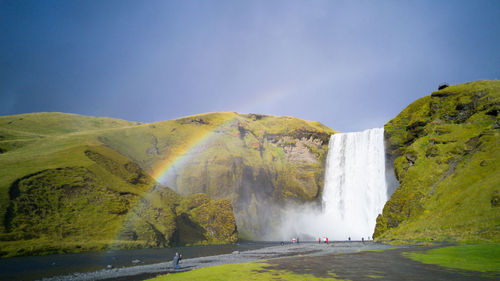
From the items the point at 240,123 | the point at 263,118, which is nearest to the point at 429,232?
the point at 240,123

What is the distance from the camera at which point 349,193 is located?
9762 centimetres

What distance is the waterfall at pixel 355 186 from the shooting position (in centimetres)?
8850

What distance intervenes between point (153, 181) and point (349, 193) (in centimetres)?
6565

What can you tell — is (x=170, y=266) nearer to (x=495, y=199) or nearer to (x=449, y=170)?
(x=495, y=199)

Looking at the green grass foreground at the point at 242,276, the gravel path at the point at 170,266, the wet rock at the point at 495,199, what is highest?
the wet rock at the point at 495,199

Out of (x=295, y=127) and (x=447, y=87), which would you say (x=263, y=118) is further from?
(x=447, y=87)

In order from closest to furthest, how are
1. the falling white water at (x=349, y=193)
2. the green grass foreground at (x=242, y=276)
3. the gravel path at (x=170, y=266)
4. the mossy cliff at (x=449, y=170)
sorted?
the green grass foreground at (x=242, y=276), the gravel path at (x=170, y=266), the mossy cliff at (x=449, y=170), the falling white water at (x=349, y=193)

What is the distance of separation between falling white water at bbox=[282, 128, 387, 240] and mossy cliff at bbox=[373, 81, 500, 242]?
8.50 meters

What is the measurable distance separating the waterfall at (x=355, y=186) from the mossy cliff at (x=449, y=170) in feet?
23.8

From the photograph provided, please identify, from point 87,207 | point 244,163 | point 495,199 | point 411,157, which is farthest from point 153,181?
point 495,199

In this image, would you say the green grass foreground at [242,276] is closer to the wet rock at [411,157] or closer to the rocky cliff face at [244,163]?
the wet rock at [411,157]

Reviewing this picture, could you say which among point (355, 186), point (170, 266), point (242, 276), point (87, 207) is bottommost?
point (170, 266)

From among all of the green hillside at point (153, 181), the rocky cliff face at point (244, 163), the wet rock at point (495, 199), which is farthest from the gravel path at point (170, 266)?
the rocky cliff face at point (244, 163)

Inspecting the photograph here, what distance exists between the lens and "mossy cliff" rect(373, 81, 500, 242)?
41.1 meters
